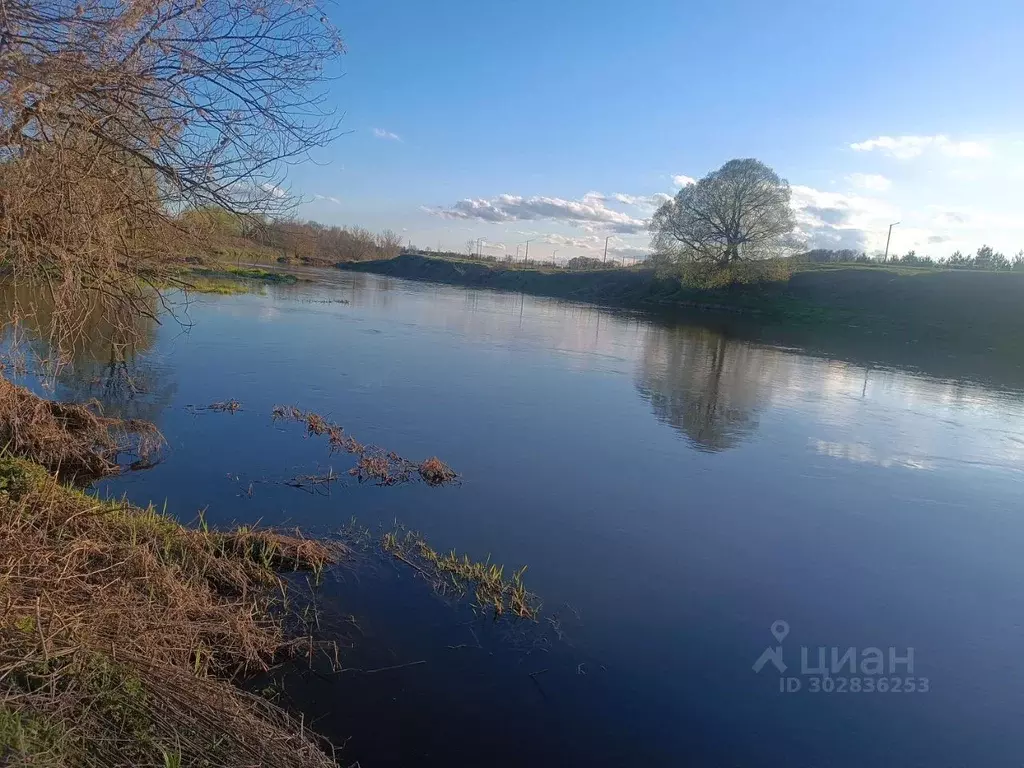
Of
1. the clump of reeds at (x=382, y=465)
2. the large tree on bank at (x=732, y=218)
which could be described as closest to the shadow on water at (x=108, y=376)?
the clump of reeds at (x=382, y=465)

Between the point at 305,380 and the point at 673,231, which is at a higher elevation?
the point at 673,231

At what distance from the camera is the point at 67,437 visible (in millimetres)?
8867

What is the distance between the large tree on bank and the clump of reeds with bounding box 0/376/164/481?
4722 cm

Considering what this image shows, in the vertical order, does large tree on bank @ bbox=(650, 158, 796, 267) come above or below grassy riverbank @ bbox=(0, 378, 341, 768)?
above

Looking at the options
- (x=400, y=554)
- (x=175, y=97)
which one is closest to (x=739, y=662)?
(x=400, y=554)

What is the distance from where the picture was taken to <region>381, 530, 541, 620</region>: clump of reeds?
21.0ft

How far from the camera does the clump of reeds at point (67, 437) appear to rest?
8.27 m

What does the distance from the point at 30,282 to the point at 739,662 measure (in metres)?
7.41

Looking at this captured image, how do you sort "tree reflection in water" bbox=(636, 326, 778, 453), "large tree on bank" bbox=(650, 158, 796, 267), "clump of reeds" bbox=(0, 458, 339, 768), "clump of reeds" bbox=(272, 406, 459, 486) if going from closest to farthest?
"clump of reeds" bbox=(0, 458, 339, 768) < "clump of reeds" bbox=(272, 406, 459, 486) < "tree reflection in water" bbox=(636, 326, 778, 453) < "large tree on bank" bbox=(650, 158, 796, 267)

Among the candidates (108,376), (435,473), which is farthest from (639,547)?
(108,376)

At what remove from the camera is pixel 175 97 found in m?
5.84

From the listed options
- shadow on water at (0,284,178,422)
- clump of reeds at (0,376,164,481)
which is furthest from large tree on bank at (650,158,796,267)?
clump of reeds at (0,376,164,481)

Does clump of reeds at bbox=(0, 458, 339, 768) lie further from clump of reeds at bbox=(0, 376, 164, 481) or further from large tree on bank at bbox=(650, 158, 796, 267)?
large tree on bank at bbox=(650, 158, 796, 267)

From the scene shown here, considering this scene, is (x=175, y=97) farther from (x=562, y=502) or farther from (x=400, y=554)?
(x=562, y=502)
